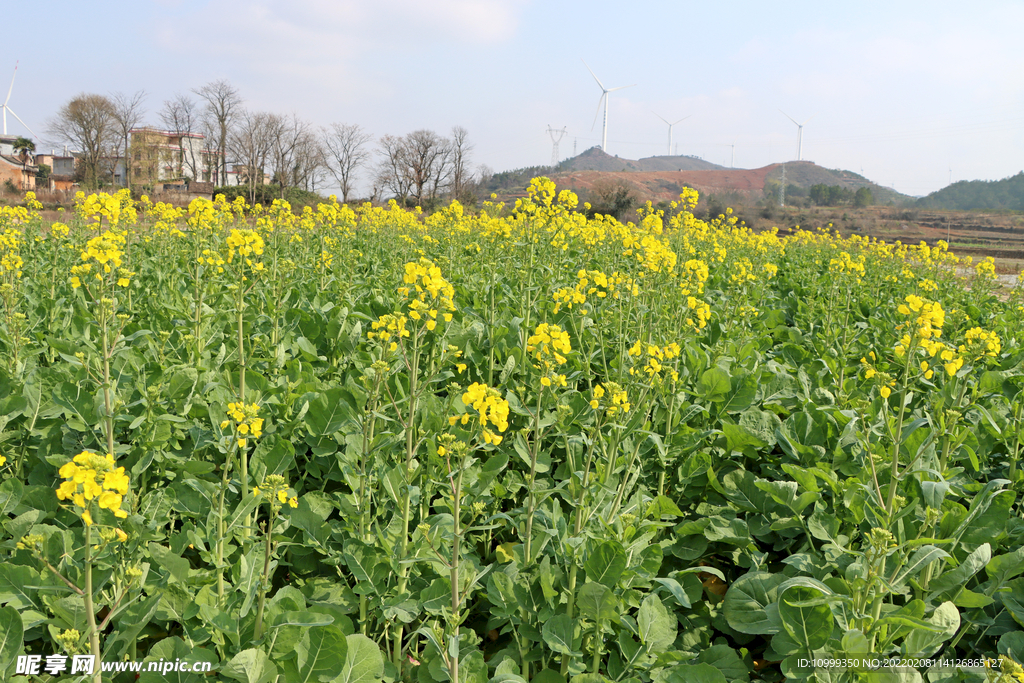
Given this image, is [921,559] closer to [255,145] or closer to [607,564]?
[607,564]

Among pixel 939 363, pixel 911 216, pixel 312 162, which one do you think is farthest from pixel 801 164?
pixel 939 363

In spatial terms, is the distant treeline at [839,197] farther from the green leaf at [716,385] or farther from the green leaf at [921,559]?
the green leaf at [921,559]

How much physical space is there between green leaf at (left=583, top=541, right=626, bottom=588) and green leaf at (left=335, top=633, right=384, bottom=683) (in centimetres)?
84

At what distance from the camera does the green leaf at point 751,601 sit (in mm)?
2254

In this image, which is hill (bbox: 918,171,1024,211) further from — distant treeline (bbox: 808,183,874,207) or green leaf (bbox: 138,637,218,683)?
green leaf (bbox: 138,637,218,683)

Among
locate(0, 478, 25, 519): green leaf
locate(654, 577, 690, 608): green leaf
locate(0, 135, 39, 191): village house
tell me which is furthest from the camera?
locate(0, 135, 39, 191): village house

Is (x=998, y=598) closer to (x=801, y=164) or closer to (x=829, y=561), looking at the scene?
(x=829, y=561)

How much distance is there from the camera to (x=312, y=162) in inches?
2896

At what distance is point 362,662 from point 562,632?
74 centimetres

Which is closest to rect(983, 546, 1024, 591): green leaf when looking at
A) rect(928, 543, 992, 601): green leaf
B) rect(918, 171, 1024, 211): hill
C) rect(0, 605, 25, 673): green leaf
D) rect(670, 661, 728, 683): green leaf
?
rect(928, 543, 992, 601): green leaf

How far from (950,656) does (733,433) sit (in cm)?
137

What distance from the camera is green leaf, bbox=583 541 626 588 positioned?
85.7 inches

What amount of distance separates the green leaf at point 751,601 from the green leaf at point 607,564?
1.76ft

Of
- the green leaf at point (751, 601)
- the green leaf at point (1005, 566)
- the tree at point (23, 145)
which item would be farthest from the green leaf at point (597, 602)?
the tree at point (23, 145)
